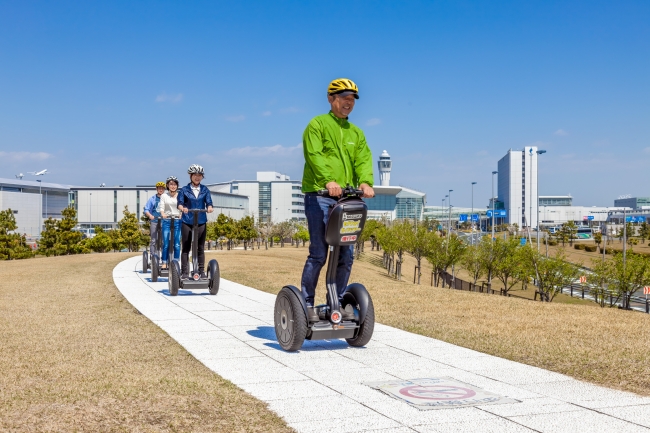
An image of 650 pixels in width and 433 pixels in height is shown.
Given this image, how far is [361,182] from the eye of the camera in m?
6.83

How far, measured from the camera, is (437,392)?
491 cm

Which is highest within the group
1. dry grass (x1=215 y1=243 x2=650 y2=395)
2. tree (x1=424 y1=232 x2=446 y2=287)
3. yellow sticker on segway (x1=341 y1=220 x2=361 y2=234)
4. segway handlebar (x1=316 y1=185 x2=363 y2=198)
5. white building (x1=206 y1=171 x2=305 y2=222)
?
white building (x1=206 y1=171 x2=305 y2=222)

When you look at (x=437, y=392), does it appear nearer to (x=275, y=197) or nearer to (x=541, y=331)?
(x=541, y=331)

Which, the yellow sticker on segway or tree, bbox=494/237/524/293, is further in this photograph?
tree, bbox=494/237/524/293

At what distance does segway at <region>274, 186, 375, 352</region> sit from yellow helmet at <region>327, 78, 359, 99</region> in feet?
3.82

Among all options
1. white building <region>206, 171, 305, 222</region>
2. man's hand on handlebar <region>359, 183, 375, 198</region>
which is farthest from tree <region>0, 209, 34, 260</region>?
white building <region>206, 171, 305, 222</region>

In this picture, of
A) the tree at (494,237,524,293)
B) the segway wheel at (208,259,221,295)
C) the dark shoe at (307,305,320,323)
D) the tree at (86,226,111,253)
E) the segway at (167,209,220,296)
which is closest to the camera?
the dark shoe at (307,305,320,323)

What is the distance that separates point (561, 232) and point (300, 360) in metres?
130

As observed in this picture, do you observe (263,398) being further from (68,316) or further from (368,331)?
(68,316)

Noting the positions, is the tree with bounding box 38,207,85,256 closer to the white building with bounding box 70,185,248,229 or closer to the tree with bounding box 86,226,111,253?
the tree with bounding box 86,226,111,253

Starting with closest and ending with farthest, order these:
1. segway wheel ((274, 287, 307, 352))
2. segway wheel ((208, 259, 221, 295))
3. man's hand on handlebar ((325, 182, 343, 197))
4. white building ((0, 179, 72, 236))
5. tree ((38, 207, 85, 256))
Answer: man's hand on handlebar ((325, 182, 343, 197)) → segway wheel ((274, 287, 307, 352)) → segway wheel ((208, 259, 221, 295)) → tree ((38, 207, 85, 256)) → white building ((0, 179, 72, 236))

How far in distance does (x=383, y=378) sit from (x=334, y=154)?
250cm

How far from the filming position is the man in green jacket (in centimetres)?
659

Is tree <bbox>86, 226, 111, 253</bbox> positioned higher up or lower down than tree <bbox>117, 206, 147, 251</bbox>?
lower down
